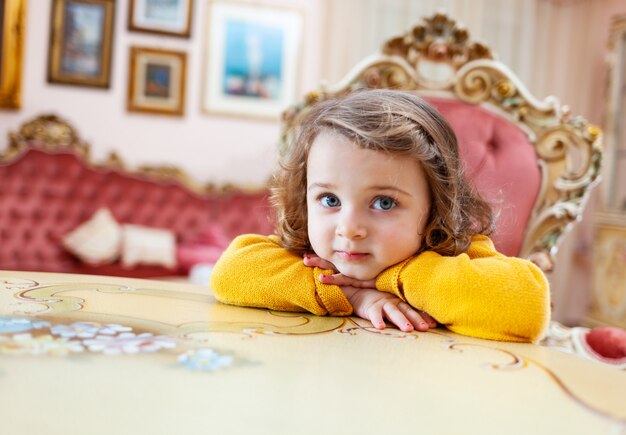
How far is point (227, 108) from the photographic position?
564 centimetres

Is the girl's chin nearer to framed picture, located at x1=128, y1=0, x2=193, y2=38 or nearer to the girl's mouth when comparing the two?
the girl's mouth

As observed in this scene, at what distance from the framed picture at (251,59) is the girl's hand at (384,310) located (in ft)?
14.9

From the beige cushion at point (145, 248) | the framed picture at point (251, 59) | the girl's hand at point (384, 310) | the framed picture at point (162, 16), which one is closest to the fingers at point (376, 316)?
the girl's hand at point (384, 310)

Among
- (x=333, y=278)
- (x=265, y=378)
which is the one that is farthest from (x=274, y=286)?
(x=265, y=378)

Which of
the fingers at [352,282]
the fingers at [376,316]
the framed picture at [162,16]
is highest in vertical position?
the framed picture at [162,16]

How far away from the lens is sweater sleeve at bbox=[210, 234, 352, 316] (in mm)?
1160

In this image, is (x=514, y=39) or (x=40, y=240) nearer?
(x=40, y=240)

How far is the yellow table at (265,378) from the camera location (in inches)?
22.9

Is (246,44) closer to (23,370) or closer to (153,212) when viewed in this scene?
(153,212)

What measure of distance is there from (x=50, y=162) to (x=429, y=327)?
4.48m

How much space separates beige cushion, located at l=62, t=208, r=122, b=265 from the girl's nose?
3.97 metres

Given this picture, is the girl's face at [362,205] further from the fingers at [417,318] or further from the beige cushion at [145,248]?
the beige cushion at [145,248]

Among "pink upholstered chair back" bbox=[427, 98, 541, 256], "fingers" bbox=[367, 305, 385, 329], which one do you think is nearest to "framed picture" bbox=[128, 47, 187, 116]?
"pink upholstered chair back" bbox=[427, 98, 541, 256]

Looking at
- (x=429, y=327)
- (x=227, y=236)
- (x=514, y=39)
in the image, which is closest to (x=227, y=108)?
(x=227, y=236)
